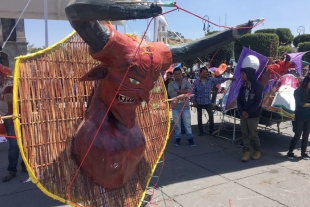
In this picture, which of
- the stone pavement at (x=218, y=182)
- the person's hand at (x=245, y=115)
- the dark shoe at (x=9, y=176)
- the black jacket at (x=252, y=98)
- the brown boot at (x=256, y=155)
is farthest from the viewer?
the brown boot at (x=256, y=155)

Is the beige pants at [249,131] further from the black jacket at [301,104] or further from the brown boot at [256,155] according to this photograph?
the black jacket at [301,104]

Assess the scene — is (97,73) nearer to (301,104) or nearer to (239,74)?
(301,104)

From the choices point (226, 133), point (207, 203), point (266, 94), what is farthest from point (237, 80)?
point (207, 203)

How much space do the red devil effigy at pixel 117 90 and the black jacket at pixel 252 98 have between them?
2998 millimetres

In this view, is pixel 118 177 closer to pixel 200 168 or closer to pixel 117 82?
pixel 117 82

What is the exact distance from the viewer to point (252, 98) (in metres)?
4.92

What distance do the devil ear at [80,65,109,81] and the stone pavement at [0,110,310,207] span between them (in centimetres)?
139

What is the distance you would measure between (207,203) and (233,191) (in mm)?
526

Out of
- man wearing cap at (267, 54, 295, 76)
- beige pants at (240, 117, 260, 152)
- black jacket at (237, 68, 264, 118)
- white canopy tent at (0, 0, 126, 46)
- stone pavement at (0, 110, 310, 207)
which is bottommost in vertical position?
stone pavement at (0, 110, 310, 207)

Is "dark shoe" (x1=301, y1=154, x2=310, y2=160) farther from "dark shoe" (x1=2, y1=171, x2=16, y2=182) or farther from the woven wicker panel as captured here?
"dark shoe" (x1=2, y1=171, x2=16, y2=182)

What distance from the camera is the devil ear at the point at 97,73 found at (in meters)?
1.82

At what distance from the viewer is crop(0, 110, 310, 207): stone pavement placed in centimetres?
350

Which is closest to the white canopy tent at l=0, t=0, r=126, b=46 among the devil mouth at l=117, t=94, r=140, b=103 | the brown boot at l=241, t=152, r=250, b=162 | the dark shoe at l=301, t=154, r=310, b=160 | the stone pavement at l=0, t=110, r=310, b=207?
the stone pavement at l=0, t=110, r=310, b=207

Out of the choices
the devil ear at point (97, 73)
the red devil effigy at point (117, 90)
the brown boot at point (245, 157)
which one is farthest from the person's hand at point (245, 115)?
the devil ear at point (97, 73)
